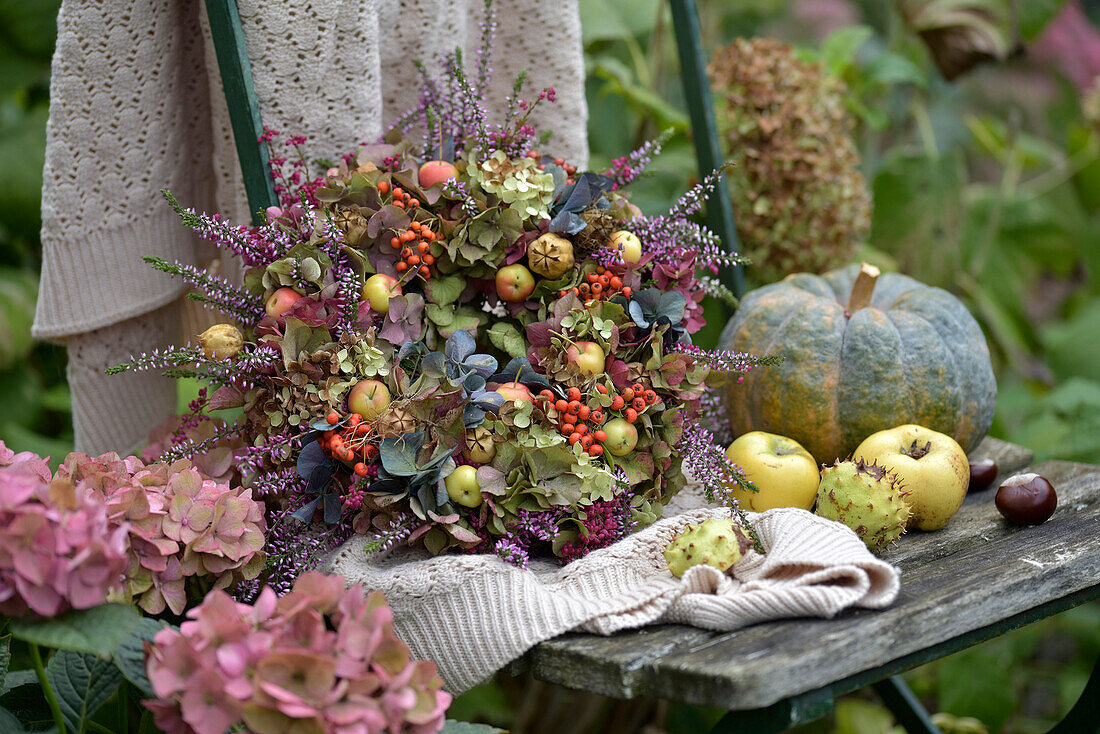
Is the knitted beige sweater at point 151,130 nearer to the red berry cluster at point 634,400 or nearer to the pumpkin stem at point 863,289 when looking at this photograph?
the red berry cluster at point 634,400

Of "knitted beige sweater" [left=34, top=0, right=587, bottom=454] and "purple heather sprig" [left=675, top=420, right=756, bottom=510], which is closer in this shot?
"purple heather sprig" [left=675, top=420, right=756, bottom=510]

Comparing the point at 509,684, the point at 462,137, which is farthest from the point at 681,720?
the point at 462,137

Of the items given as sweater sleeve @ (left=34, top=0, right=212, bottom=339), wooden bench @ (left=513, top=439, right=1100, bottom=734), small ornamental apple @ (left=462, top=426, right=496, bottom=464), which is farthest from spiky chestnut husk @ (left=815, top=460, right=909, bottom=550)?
sweater sleeve @ (left=34, top=0, right=212, bottom=339)

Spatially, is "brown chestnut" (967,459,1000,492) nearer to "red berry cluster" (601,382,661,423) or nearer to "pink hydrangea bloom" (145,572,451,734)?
"red berry cluster" (601,382,661,423)

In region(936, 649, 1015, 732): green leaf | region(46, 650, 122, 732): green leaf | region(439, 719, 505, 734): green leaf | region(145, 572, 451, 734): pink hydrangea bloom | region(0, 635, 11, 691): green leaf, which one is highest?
region(145, 572, 451, 734): pink hydrangea bloom

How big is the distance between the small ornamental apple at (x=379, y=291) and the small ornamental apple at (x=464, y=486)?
18cm

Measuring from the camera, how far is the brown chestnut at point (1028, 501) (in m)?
0.97

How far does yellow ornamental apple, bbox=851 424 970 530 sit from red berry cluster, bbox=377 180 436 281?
51 cm

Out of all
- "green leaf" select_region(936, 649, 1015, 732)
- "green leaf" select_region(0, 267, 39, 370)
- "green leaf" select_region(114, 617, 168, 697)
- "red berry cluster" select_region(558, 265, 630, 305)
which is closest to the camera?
"green leaf" select_region(114, 617, 168, 697)

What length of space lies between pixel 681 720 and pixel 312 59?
4.78 feet

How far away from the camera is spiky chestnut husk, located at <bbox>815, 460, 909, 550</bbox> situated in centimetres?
91

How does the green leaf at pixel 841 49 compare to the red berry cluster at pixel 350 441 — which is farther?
the green leaf at pixel 841 49

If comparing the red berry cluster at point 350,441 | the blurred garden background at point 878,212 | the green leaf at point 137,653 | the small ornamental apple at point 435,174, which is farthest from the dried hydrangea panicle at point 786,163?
the green leaf at point 137,653

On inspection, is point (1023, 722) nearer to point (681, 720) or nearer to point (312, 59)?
point (681, 720)
